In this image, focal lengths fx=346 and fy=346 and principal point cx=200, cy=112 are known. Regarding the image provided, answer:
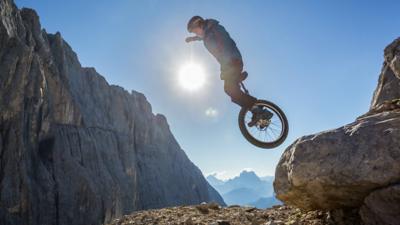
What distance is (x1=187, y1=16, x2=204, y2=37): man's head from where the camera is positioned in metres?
10.3

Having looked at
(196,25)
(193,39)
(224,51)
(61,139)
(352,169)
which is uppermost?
(61,139)

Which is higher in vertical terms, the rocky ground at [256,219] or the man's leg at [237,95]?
the man's leg at [237,95]

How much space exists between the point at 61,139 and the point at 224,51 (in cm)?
6395

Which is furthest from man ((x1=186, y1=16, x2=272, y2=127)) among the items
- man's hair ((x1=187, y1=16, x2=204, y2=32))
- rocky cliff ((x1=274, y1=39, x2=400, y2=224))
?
rocky cliff ((x1=274, y1=39, x2=400, y2=224))

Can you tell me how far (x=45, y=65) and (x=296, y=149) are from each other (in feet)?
215

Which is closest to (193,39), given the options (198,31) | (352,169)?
(198,31)

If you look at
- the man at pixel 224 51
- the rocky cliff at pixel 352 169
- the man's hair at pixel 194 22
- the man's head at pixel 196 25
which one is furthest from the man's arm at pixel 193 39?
the rocky cliff at pixel 352 169

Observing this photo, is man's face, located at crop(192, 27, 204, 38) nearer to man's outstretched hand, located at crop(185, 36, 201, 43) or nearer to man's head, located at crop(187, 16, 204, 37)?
man's head, located at crop(187, 16, 204, 37)

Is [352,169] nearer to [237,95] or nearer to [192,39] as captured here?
Result: [237,95]

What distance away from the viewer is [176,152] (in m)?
147

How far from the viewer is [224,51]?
10484 mm

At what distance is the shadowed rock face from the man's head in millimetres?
43429

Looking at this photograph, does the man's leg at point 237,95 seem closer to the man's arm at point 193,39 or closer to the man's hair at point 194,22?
the man's arm at point 193,39

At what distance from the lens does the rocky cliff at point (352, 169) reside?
566 cm
